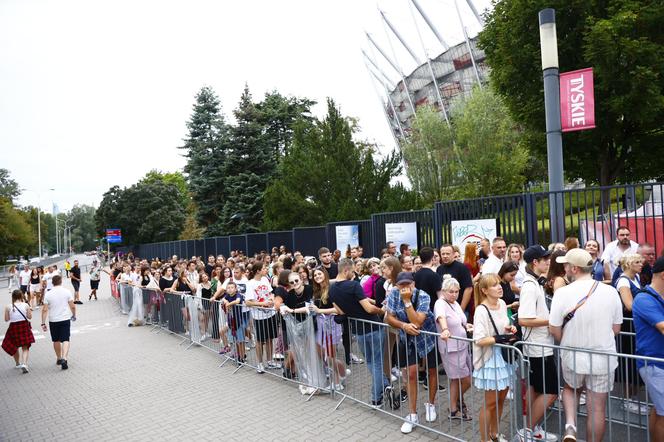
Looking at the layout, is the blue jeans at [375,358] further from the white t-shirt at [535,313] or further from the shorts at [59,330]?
the shorts at [59,330]

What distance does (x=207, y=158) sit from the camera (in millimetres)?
39219

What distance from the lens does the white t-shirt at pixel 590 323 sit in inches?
156

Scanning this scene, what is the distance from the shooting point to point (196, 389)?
7289 millimetres

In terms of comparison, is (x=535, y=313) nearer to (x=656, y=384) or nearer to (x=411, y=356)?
(x=656, y=384)

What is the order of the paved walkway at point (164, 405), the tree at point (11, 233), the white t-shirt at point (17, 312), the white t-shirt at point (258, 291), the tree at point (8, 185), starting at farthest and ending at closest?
the tree at point (8, 185) < the tree at point (11, 233) < the white t-shirt at point (17, 312) < the white t-shirt at point (258, 291) < the paved walkway at point (164, 405)

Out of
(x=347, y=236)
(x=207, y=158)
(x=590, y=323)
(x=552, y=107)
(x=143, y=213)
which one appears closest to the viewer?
(x=590, y=323)

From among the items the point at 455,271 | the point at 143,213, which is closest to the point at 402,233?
the point at 455,271

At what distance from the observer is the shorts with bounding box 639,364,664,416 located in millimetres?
3660

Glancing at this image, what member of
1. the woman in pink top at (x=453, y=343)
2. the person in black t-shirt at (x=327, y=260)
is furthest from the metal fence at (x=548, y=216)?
the woman in pink top at (x=453, y=343)

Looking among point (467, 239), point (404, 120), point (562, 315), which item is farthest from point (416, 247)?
point (404, 120)

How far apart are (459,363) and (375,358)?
3.81 feet

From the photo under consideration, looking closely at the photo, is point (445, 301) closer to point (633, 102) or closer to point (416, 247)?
point (416, 247)

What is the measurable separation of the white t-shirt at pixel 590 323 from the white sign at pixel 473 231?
702 cm

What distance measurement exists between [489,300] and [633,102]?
1357cm
